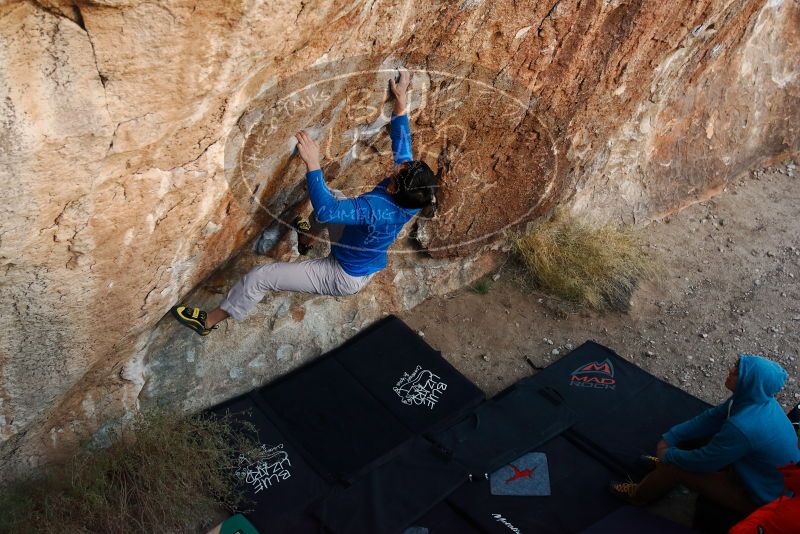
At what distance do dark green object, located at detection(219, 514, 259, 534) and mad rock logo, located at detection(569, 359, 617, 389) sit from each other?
191 centimetres

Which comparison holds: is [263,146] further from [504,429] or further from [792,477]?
[792,477]

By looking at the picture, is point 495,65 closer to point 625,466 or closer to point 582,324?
point 582,324

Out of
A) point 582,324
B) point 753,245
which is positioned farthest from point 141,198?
point 753,245

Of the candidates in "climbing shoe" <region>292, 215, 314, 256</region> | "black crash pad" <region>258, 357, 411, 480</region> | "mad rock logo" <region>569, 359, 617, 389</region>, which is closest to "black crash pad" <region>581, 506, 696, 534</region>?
"mad rock logo" <region>569, 359, 617, 389</region>

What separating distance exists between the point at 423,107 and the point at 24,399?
7.60 feet

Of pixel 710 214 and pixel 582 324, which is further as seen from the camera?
pixel 710 214

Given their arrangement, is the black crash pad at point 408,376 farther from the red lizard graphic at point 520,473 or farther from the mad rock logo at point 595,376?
the mad rock logo at point 595,376

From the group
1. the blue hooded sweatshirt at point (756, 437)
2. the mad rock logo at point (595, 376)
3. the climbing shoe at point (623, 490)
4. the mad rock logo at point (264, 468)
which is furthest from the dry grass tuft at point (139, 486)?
the blue hooded sweatshirt at point (756, 437)

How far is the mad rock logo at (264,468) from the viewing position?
3.40 metres

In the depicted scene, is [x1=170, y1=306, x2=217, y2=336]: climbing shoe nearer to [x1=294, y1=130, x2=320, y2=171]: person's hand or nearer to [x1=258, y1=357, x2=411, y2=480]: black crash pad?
[x1=258, y1=357, x2=411, y2=480]: black crash pad

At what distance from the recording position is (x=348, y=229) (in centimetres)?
351

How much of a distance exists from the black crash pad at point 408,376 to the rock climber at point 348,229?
63cm

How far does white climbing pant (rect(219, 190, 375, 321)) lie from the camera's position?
3.52 m

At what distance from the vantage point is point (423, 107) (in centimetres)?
372
